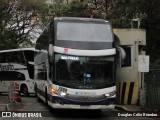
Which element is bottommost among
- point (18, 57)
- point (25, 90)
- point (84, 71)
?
point (25, 90)

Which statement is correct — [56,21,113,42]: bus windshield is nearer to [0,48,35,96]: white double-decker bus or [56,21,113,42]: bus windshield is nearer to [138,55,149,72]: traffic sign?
[138,55,149,72]: traffic sign

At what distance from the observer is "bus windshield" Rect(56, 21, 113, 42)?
717 inches

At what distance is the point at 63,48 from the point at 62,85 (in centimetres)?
149

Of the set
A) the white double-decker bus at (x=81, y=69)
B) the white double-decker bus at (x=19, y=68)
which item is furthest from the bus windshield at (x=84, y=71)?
the white double-decker bus at (x=19, y=68)

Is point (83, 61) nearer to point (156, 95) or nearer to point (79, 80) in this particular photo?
point (79, 80)

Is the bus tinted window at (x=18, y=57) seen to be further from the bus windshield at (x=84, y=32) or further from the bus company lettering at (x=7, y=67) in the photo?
the bus windshield at (x=84, y=32)

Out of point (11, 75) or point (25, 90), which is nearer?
point (25, 90)

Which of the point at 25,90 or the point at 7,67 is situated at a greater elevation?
the point at 7,67

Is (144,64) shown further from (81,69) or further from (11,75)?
(11,75)

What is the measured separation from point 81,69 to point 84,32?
166cm

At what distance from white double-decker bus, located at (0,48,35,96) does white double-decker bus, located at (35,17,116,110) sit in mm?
17093

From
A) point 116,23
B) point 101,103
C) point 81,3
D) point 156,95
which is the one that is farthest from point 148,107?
point 81,3

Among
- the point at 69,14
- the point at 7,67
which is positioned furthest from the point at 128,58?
the point at 69,14

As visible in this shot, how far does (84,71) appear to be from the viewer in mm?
17781
